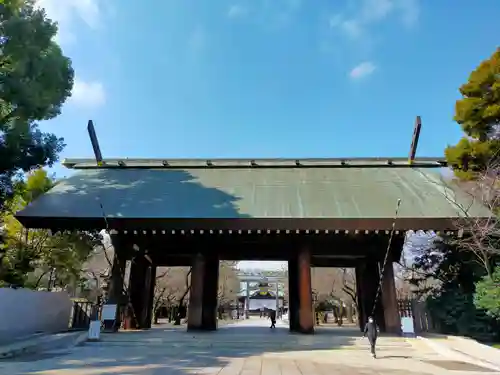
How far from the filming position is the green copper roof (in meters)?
12.2

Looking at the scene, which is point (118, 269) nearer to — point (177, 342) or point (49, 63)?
point (177, 342)

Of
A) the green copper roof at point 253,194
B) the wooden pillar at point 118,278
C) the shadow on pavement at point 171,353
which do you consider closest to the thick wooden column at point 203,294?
the shadow on pavement at point 171,353

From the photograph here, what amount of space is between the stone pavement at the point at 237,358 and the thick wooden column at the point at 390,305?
1538mm

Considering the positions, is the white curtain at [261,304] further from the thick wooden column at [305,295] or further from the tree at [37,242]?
the thick wooden column at [305,295]

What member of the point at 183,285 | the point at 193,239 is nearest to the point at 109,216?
the point at 193,239

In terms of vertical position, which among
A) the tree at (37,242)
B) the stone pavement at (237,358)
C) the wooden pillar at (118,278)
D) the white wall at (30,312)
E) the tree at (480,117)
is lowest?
the stone pavement at (237,358)

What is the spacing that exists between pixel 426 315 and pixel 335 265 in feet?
13.8

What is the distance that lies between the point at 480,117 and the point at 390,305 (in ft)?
24.4

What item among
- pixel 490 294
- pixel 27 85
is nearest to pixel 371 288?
pixel 490 294

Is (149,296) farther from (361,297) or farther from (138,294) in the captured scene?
(361,297)

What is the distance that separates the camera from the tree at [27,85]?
10.6 metres

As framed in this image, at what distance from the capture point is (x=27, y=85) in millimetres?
10961

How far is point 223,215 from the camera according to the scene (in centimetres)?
1213

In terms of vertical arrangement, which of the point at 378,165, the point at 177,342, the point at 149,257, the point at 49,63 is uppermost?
the point at 49,63
